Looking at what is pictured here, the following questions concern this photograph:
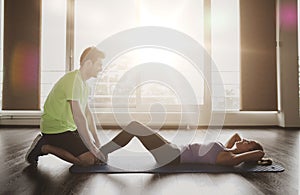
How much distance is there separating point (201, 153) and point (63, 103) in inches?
37.2

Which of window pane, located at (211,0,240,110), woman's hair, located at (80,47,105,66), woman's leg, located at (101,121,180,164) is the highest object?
window pane, located at (211,0,240,110)

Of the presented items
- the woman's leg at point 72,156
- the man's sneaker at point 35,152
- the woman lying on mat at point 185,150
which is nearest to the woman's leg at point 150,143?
the woman lying on mat at point 185,150

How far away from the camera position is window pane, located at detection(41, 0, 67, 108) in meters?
5.37

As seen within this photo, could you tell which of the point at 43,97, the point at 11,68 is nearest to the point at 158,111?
the point at 43,97

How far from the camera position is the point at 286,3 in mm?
5180

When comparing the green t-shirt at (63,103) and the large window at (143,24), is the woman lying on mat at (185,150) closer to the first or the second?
the green t-shirt at (63,103)

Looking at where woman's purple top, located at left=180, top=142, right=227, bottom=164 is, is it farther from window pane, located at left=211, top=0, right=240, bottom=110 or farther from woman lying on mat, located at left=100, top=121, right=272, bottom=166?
window pane, located at left=211, top=0, right=240, bottom=110

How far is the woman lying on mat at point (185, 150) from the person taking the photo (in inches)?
82.0

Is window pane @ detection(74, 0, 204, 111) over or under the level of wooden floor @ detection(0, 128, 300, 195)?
over

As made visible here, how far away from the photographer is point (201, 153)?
2158 millimetres

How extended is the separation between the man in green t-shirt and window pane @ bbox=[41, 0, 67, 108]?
10.9ft

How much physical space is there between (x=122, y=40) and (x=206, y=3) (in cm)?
175

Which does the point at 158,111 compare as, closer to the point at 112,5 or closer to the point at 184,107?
the point at 184,107

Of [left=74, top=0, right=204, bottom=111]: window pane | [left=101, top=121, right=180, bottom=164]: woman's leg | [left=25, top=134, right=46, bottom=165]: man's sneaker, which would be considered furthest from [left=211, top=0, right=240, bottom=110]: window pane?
[left=25, top=134, right=46, bottom=165]: man's sneaker
